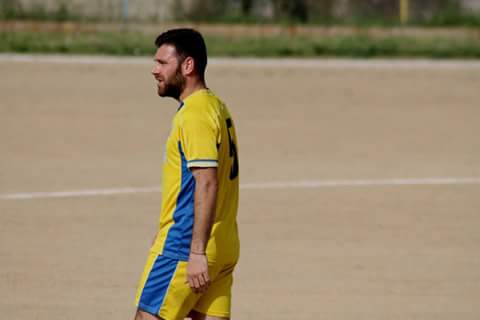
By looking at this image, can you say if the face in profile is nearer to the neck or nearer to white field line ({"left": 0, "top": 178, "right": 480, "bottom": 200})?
the neck

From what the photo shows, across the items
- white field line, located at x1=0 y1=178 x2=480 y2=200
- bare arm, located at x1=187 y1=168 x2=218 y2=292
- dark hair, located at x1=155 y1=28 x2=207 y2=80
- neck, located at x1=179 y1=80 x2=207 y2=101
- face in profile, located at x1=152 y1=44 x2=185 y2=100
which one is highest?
dark hair, located at x1=155 y1=28 x2=207 y2=80

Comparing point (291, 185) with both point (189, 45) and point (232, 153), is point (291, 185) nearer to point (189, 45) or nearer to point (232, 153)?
point (232, 153)

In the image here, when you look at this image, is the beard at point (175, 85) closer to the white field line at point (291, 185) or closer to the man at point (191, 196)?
the man at point (191, 196)

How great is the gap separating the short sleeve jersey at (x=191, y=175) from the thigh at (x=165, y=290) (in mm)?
54

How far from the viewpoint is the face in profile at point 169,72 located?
6.14 metres

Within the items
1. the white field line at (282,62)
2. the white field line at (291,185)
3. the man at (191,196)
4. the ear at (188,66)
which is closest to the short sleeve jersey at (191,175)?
the man at (191,196)

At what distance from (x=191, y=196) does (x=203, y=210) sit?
0.16 m

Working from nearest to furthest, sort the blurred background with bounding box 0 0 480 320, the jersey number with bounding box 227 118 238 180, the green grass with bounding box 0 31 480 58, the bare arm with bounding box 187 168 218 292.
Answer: the bare arm with bounding box 187 168 218 292
the jersey number with bounding box 227 118 238 180
the blurred background with bounding box 0 0 480 320
the green grass with bounding box 0 31 480 58

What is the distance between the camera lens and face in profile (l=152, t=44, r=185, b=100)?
6.14m

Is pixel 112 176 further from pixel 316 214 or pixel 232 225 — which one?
pixel 232 225

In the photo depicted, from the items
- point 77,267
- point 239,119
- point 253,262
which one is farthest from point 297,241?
point 239,119

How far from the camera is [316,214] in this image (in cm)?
1324

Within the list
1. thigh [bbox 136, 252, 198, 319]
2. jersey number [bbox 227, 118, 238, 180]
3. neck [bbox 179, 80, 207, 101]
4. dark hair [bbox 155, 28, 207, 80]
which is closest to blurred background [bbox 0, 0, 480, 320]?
thigh [bbox 136, 252, 198, 319]

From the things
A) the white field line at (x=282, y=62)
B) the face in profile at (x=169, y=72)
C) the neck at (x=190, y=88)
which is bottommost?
A: the white field line at (x=282, y=62)
